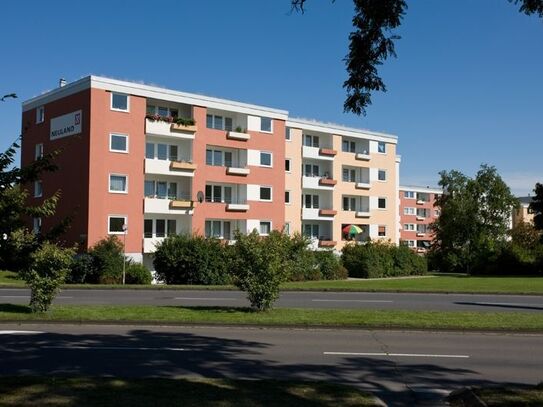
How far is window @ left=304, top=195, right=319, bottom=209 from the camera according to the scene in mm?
58188

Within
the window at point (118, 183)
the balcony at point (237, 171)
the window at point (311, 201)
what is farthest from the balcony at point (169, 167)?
the window at point (311, 201)

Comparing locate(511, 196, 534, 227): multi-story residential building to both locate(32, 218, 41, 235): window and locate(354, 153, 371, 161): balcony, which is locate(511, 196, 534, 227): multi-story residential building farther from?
locate(32, 218, 41, 235): window

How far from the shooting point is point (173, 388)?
720 cm

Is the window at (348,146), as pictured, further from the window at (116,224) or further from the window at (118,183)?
the window at (116,224)

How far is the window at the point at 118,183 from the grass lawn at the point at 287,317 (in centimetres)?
2397

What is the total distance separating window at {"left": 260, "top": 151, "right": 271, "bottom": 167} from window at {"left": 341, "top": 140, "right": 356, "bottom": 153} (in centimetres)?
1292

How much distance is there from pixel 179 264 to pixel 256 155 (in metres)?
15.7

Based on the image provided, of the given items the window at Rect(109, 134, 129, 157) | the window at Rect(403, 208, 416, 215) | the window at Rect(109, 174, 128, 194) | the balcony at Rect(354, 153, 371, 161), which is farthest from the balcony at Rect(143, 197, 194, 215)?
the window at Rect(403, 208, 416, 215)

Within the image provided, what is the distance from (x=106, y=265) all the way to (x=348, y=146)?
32.6 metres

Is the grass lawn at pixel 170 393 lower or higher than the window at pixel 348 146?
lower

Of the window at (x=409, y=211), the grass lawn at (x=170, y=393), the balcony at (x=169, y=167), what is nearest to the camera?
the grass lawn at (x=170, y=393)

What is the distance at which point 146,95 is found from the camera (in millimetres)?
42812

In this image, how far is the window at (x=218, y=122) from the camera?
4797 cm

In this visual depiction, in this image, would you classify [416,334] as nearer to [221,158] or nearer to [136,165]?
[136,165]
